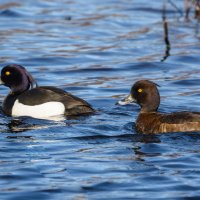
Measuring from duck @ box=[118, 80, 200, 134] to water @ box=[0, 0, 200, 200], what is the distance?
12cm

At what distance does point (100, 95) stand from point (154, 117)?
8.94 ft

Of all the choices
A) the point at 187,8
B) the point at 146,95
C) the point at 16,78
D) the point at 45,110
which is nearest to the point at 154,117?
the point at 146,95

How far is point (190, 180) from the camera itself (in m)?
8.91

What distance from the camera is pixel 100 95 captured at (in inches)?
554

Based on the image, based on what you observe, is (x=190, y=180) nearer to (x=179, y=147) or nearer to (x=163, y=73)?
(x=179, y=147)

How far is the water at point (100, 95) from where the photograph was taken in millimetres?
8898

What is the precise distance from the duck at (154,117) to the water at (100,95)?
0.12m

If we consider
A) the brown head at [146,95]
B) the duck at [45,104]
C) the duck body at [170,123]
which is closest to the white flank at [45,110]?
the duck at [45,104]

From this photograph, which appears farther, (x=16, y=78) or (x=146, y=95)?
(x=16, y=78)

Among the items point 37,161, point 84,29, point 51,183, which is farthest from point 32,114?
point 84,29

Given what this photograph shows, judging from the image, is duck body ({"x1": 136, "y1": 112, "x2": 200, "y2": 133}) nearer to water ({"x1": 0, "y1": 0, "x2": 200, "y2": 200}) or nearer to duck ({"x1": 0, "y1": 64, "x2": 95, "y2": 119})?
water ({"x1": 0, "y1": 0, "x2": 200, "y2": 200})

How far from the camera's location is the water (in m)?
8.90

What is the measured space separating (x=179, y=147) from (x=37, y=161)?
5.61ft

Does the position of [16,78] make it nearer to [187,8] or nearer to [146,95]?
[146,95]
